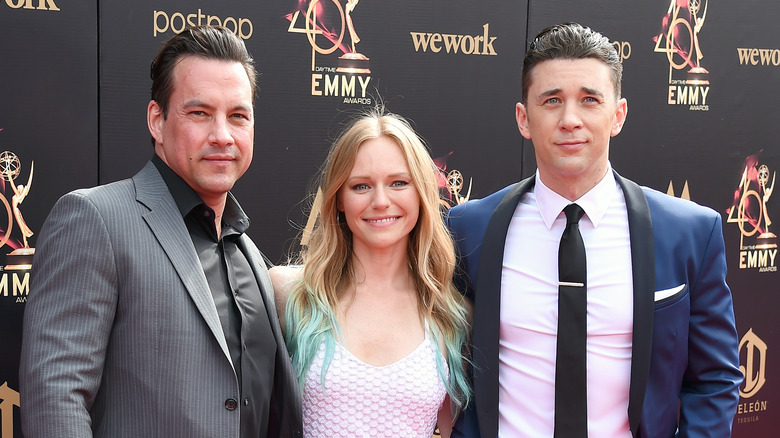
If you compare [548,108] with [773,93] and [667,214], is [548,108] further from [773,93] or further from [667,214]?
[773,93]

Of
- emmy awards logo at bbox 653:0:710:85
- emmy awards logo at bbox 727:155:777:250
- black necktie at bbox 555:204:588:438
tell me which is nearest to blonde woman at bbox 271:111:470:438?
black necktie at bbox 555:204:588:438

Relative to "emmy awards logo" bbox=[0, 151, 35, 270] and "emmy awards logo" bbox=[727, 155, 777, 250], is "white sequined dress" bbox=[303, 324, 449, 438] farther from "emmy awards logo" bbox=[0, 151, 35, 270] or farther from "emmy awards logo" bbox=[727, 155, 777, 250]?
"emmy awards logo" bbox=[727, 155, 777, 250]

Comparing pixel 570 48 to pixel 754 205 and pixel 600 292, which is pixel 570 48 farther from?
pixel 754 205

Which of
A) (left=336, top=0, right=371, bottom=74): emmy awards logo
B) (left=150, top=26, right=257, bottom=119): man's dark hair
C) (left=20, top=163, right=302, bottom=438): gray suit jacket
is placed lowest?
(left=20, top=163, right=302, bottom=438): gray suit jacket

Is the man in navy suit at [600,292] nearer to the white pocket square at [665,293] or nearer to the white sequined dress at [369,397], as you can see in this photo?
the white pocket square at [665,293]

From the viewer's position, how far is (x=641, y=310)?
6.31 ft

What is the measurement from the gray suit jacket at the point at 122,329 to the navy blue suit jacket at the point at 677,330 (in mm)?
773

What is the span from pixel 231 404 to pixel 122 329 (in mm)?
294

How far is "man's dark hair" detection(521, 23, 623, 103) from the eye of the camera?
2041 mm

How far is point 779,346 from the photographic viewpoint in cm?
400

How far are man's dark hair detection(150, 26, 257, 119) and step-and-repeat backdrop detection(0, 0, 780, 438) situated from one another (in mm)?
851

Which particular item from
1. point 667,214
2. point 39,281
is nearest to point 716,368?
point 667,214

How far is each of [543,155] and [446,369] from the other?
627mm

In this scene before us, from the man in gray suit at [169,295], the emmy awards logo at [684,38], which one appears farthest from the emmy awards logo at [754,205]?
the man in gray suit at [169,295]
